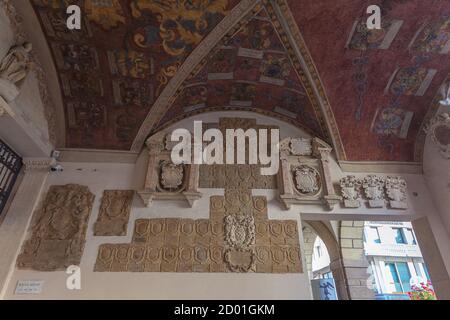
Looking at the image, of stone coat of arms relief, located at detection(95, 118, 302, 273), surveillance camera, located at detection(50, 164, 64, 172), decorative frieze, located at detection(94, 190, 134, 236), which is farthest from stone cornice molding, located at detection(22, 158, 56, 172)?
stone coat of arms relief, located at detection(95, 118, 302, 273)

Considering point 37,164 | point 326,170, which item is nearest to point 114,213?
point 37,164

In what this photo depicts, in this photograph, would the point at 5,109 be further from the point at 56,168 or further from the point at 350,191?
the point at 350,191

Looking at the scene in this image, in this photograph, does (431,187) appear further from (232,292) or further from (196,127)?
(196,127)

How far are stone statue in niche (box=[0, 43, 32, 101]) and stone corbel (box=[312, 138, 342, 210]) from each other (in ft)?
17.6

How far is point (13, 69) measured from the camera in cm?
382

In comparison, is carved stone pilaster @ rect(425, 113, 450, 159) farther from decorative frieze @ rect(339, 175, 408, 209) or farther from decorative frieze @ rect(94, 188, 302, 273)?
decorative frieze @ rect(94, 188, 302, 273)

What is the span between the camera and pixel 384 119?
17.4ft

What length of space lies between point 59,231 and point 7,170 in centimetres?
147

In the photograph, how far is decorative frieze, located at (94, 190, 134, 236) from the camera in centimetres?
453

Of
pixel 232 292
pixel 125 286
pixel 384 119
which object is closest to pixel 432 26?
pixel 384 119

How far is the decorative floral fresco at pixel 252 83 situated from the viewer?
431cm
